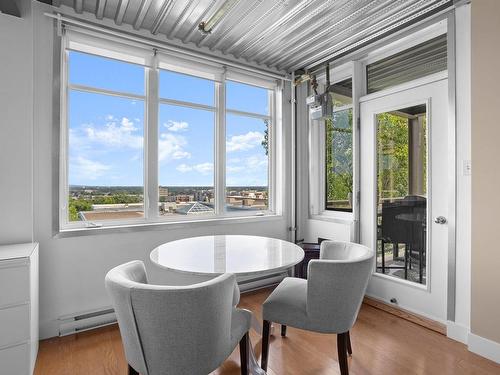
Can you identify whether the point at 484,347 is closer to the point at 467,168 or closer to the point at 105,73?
the point at 467,168

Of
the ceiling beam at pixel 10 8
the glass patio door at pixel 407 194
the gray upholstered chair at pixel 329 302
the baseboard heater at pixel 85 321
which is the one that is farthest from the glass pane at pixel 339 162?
the ceiling beam at pixel 10 8

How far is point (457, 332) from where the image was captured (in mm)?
2408

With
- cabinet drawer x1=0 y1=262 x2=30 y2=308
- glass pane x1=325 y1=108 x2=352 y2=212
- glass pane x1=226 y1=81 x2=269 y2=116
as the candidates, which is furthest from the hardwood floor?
glass pane x1=226 y1=81 x2=269 y2=116

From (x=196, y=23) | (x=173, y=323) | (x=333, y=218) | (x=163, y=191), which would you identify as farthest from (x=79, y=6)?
(x=333, y=218)

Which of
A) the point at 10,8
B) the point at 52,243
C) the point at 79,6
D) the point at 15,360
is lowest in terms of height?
the point at 15,360

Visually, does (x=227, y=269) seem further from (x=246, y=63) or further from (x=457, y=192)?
(x=246, y=63)

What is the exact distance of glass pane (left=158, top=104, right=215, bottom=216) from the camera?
319 cm

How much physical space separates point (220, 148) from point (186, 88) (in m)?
0.80

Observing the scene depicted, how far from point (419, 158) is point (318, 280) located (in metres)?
1.92

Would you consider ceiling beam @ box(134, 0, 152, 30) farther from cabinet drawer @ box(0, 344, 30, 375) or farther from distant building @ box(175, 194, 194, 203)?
cabinet drawer @ box(0, 344, 30, 375)

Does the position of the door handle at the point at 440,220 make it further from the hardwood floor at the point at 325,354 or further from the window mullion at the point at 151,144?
the window mullion at the point at 151,144

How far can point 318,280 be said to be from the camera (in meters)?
1.74

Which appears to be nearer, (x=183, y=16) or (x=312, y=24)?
(x=183, y=16)

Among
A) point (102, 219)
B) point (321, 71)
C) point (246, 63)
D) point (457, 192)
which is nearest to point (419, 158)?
point (457, 192)
